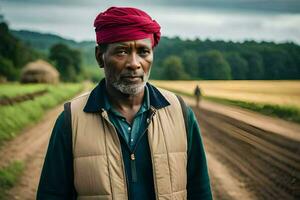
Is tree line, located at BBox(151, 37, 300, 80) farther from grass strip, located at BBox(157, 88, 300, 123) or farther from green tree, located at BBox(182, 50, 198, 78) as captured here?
grass strip, located at BBox(157, 88, 300, 123)

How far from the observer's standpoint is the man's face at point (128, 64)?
82.2 inches

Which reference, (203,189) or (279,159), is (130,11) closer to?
(203,189)

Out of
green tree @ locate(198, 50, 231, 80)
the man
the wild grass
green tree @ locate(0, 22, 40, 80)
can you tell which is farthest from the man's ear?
green tree @ locate(0, 22, 40, 80)

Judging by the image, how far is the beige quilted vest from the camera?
2.00 meters

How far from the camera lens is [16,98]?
15086 mm

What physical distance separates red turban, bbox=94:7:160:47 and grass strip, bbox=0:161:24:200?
13.7 feet

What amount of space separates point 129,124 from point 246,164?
5831 millimetres

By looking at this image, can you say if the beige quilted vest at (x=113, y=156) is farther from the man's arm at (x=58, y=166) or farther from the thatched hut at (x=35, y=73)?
the thatched hut at (x=35, y=73)

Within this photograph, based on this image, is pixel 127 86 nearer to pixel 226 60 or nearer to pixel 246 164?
pixel 226 60

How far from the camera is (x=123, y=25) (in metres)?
2.03

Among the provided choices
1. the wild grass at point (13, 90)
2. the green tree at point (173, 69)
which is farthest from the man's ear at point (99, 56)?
the wild grass at point (13, 90)

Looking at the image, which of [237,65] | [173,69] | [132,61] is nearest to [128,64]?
[132,61]

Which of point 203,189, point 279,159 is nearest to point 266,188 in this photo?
point 279,159

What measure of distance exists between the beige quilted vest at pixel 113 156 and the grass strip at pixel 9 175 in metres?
3.95
